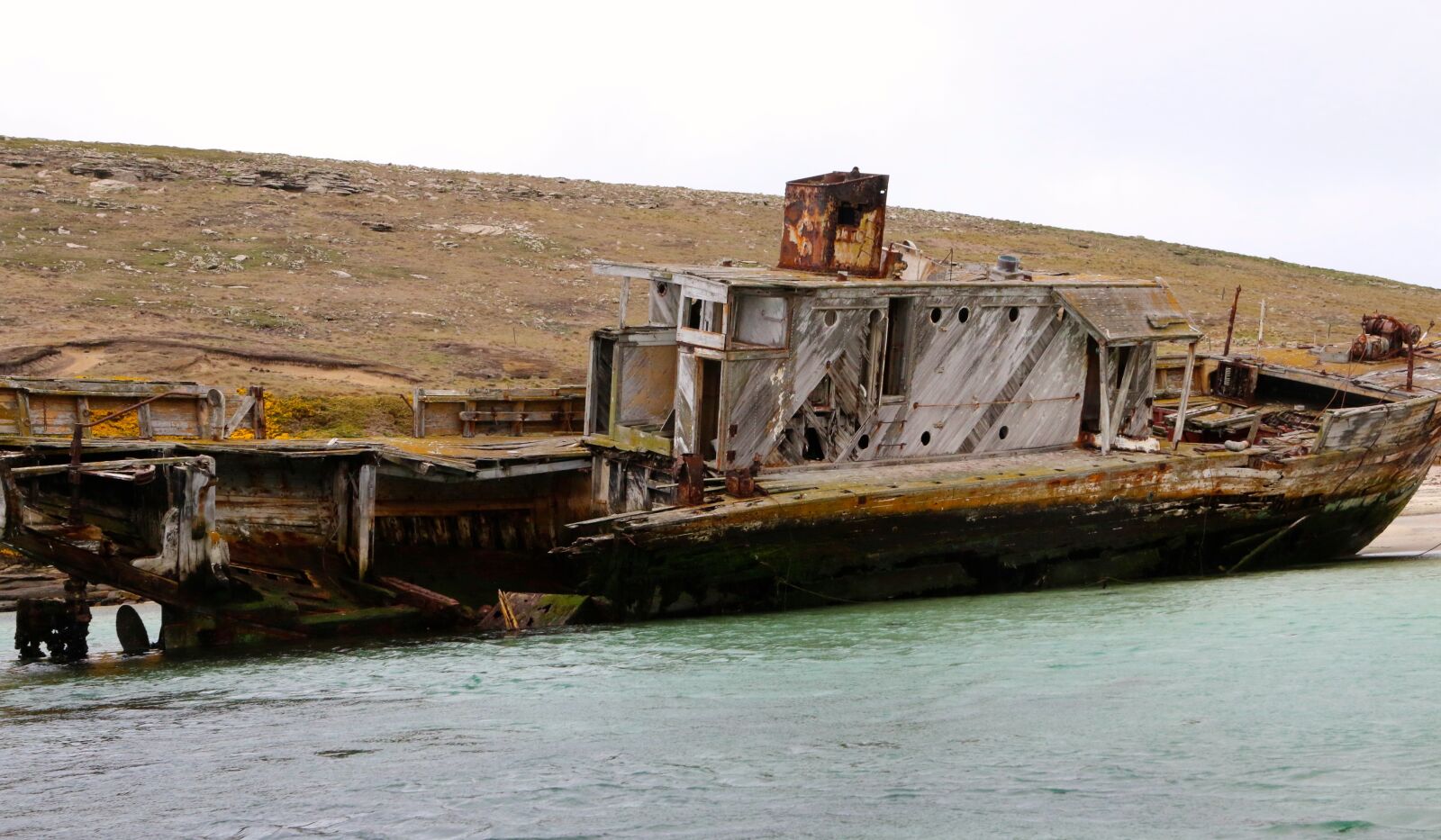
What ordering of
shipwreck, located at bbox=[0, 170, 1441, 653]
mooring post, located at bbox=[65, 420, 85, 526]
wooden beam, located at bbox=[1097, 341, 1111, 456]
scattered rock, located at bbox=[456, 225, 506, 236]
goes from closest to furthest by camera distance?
mooring post, located at bbox=[65, 420, 85, 526], shipwreck, located at bbox=[0, 170, 1441, 653], wooden beam, located at bbox=[1097, 341, 1111, 456], scattered rock, located at bbox=[456, 225, 506, 236]

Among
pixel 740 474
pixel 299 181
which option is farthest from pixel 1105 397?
pixel 299 181

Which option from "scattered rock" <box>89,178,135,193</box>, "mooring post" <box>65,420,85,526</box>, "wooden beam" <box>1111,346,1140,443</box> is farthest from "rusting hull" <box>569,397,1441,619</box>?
"scattered rock" <box>89,178,135,193</box>

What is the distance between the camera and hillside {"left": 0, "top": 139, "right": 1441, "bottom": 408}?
88.0ft

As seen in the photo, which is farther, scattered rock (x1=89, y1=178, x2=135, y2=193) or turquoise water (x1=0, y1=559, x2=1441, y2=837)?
scattered rock (x1=89, y1=178, x2=135, y2=193)

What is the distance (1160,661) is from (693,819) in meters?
5.59

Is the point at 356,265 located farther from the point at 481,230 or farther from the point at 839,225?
the point at 839,225

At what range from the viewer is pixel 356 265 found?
3478 centimetres

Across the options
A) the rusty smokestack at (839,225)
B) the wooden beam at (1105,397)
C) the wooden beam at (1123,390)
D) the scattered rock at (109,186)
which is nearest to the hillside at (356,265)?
the scattered rock at (109,186)

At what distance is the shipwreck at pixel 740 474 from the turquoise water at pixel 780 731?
2.14 ft

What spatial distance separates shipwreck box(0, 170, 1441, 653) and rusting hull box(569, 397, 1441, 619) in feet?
0.10

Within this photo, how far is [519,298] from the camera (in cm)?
3388

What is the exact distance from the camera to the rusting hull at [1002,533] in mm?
14234

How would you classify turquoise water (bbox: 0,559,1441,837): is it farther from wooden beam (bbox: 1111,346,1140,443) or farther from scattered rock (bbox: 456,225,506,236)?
scattered rock (bbox: 456,225,506,236)

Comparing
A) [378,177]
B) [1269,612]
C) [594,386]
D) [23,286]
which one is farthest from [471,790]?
[378,177]
